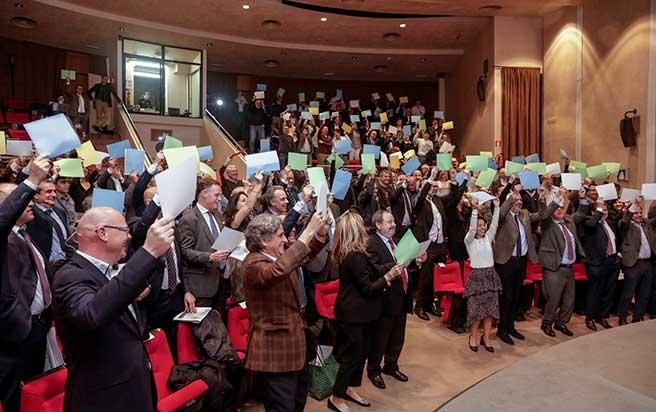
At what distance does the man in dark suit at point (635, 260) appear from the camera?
5.70 meters

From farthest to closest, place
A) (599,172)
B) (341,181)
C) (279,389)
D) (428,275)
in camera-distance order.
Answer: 1. (599,172)
2. (428,275)
3. (341,181)
4. (279,389)

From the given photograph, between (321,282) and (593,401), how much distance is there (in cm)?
Answer: 354

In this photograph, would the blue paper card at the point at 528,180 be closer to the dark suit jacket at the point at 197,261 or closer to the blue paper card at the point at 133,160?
the dark suit jacket at the point at 197,261

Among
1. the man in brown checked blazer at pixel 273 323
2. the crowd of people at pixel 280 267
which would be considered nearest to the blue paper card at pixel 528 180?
the crowd of people at pixel 280 267

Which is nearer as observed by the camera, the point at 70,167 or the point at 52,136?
the point at 52,136

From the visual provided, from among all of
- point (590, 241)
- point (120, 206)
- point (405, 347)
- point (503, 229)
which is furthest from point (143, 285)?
point (590, 241)

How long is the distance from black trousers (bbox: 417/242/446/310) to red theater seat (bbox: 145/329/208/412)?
3462mm

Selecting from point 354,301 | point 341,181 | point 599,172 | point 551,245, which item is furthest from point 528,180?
point 354,301

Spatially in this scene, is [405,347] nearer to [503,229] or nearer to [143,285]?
[503,229]

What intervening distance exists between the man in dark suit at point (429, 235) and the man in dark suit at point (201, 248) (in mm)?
2799

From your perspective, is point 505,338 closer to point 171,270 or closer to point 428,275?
point 428,275

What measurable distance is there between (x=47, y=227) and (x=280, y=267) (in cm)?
191

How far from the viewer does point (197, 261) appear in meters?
3.45

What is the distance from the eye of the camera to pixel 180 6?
10.4m
